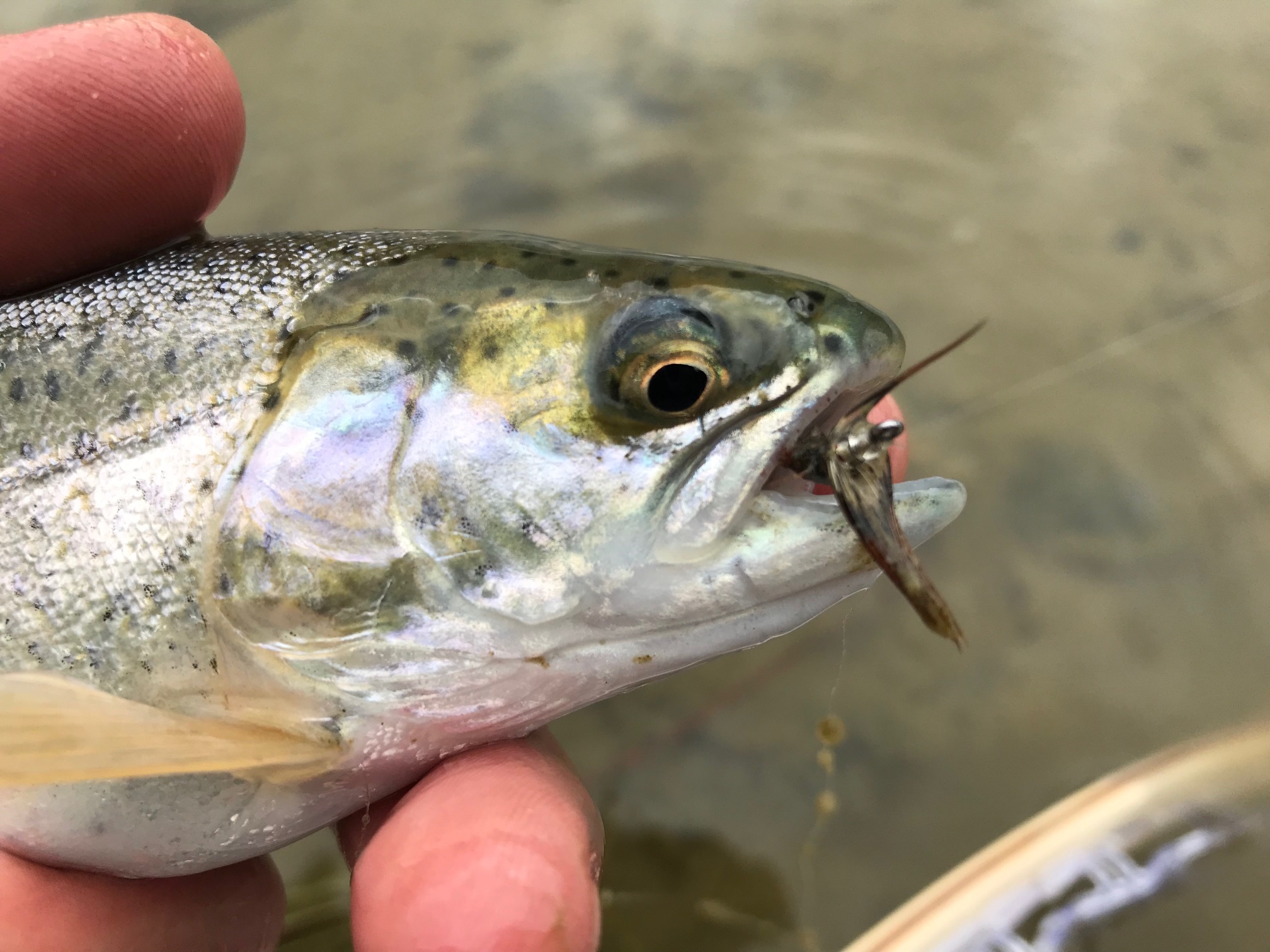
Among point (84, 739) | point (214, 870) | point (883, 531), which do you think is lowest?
point (214, 870)

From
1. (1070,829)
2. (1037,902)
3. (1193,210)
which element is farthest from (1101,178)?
(1037,902)

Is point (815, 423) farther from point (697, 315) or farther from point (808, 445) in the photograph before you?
point (697, 315)

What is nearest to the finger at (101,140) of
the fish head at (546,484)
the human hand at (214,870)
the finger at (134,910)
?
the human hand at (214,870)

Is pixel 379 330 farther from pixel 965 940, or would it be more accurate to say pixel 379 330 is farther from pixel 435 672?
pixel 965 940

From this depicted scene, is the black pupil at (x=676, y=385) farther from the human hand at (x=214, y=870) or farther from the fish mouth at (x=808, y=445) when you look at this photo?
the human hand at (x=214, y=870)

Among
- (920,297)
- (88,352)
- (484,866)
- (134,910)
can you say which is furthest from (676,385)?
(920,297)

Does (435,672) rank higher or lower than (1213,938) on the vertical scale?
higher

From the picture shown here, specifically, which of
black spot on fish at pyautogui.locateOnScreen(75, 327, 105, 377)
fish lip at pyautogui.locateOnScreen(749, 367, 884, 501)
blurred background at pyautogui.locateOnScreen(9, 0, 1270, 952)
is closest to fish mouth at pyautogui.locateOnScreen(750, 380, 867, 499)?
fish lip at pyautogui.locateOnScreen(749, 367, 884, 501)
